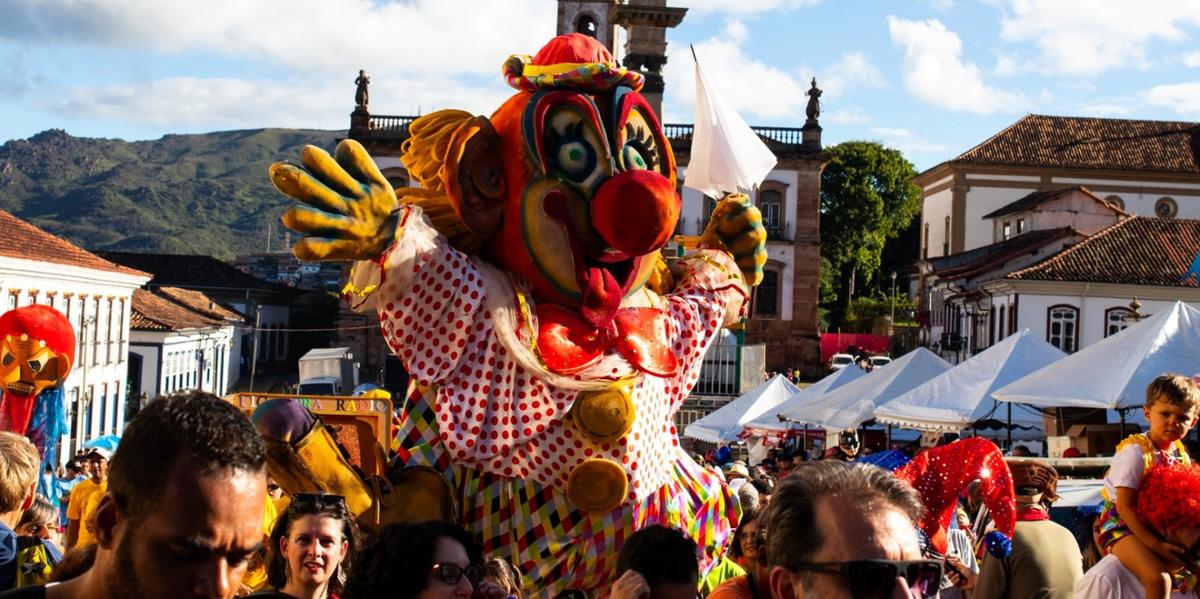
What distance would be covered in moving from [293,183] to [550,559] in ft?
5.39

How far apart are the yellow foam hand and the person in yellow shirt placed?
2.91 m

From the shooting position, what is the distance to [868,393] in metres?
15.9

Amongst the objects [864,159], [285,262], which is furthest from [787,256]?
[285,262]

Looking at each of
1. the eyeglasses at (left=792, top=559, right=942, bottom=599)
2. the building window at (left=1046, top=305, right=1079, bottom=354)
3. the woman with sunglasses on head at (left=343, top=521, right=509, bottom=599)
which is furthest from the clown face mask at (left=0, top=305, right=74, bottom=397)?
the building window at (left=1046, top=305, right=1079, bottom=354)

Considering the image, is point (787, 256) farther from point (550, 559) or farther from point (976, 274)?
point (550, 559)

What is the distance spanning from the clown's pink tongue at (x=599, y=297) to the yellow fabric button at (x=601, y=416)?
36 cm

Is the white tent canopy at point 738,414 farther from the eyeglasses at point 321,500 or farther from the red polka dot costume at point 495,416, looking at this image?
the eyeglasses at point 321,500

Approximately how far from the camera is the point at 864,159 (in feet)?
212

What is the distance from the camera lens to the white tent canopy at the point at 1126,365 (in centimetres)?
1138

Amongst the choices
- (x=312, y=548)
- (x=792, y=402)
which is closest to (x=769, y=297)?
(x=792, y=402)

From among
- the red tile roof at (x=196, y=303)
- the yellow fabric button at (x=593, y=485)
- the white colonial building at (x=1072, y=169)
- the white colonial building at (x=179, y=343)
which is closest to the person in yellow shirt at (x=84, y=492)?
the yellow fabric button at (x=593, y=485)

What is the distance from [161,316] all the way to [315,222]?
127ft

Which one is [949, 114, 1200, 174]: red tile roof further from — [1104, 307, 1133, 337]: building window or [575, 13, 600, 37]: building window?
[1104, 307, 1133, 337]: building window

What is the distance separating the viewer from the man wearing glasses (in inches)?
115
